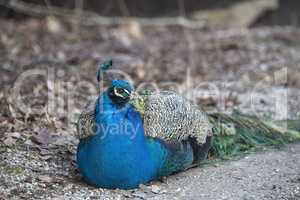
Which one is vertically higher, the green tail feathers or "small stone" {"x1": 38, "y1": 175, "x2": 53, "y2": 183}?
the green tail feathers

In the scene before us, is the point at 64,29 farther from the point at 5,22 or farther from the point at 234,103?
the point at 234,103

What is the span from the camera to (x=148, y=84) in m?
6.01

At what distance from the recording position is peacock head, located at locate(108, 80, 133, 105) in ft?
10.3

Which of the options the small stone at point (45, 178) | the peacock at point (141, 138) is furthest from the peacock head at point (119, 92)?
the small stone at point (45, 178)

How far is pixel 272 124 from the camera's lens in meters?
4.22

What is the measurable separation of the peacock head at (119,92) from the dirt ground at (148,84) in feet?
1.62

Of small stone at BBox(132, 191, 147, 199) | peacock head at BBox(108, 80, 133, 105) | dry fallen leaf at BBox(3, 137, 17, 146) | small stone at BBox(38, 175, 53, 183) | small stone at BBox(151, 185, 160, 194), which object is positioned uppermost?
peacock head at BBox(108, 80, 133, 105)

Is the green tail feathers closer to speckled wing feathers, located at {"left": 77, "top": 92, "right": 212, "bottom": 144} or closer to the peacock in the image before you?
the peacock

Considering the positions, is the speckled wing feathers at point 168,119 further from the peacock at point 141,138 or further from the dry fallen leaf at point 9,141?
the dry fallen leaf at point 9,141

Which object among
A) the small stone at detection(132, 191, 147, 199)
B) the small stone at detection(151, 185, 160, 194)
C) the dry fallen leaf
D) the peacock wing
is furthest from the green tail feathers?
the dry fallen leaf

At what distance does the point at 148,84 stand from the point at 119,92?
286cm

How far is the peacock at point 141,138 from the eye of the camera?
3.14 metres

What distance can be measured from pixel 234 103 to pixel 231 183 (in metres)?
1.98

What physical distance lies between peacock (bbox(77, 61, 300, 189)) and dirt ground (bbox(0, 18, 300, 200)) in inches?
4.1
